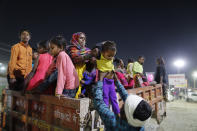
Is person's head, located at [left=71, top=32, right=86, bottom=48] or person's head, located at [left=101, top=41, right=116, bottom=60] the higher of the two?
person's head, located at [left=71, top=32, right=86, bottom=48]

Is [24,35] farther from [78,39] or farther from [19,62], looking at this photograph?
[78,39]

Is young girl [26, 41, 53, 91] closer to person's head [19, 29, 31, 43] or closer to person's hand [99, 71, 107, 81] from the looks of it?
person's hand [99, 71, 107, 81]

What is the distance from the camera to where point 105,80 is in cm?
169

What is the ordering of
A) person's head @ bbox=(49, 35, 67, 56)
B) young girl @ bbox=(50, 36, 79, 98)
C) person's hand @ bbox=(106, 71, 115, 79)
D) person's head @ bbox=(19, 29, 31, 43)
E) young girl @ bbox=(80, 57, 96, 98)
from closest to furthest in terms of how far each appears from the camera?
young girl @ bbox=(50, 36, 79, 98) < person's hand @ bbox=(106, 71, 115, 79) < person's head @ bbox=(49, 35, 67, 56) < young girl @ bbox=(80, 57, 96, 98) < person's head @ bbox=(19, 29, 31, 43)

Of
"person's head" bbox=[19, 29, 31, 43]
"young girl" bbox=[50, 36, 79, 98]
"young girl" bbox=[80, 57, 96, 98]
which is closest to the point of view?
"young girl" bbox=[50, 36, 79, 98]

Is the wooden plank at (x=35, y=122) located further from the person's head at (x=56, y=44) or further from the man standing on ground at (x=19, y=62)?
the person's head at (x=56, y=44)

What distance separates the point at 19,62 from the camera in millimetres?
2729

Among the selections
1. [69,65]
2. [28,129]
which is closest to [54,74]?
[69,65]

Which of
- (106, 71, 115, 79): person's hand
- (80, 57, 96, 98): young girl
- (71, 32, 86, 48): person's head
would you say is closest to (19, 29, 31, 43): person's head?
(71, 32, 86, 48): person's head

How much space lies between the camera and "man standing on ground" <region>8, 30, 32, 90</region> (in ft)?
8.34

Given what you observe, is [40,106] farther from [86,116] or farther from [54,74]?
[86,116]

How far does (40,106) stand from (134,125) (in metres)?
1.28

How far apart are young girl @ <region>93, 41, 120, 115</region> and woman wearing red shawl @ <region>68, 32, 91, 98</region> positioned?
421 mm

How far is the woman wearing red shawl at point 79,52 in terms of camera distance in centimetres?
214
